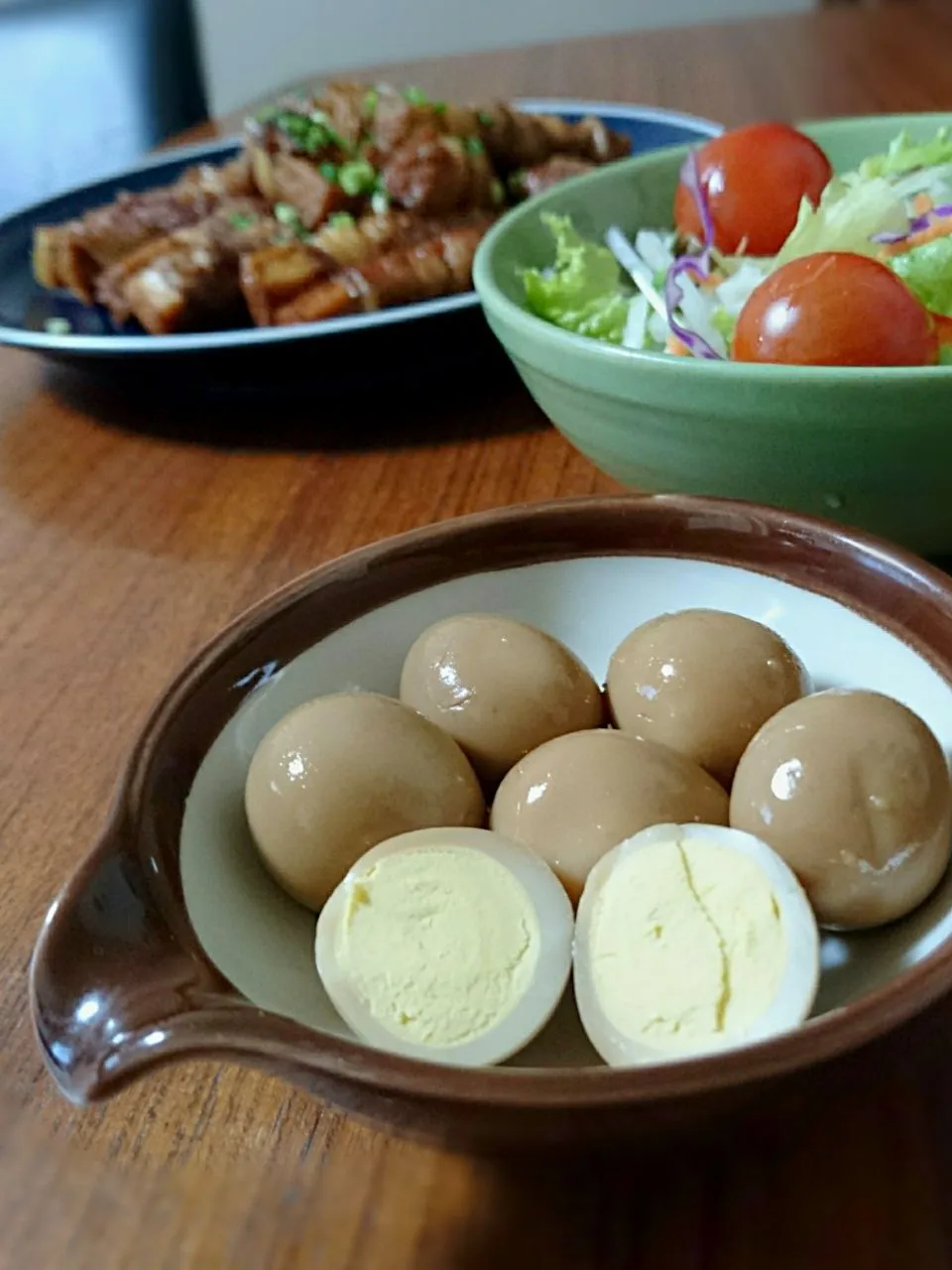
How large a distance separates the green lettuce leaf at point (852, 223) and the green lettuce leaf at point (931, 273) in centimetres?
8

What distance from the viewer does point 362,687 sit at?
0.61 m

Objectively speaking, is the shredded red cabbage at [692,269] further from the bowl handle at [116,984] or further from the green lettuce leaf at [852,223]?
the bowl handle at [116,984]

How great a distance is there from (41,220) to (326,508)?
0.78 meters

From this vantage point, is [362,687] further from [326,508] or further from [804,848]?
[326,508]

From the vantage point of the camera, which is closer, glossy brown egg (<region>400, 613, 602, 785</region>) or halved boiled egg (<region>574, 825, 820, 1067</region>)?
halved boiled egg (<region>574, 825, 820, 1067</region>)

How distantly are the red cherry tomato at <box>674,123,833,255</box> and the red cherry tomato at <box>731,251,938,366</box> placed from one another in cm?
28

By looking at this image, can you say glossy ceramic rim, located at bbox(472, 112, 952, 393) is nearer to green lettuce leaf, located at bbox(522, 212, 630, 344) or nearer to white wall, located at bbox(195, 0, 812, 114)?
green lettuce leaf, located at bbox(522, 212, 630, 344)

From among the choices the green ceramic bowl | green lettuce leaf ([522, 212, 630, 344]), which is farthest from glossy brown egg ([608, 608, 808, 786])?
green lettuce leaf ([522, 212, 630, 344])

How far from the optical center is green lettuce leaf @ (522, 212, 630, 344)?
2.90 feet

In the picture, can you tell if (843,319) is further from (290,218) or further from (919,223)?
(290,218)

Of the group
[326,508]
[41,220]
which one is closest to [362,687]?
[326,508]

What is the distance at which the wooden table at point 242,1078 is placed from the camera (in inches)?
16.8

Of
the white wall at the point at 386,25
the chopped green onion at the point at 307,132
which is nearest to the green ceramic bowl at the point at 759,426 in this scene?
the chopped green onion at the point at 307,132

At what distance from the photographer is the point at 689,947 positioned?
17.6 inches
